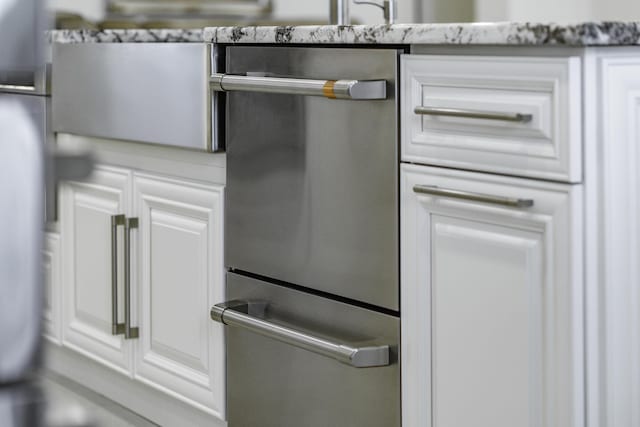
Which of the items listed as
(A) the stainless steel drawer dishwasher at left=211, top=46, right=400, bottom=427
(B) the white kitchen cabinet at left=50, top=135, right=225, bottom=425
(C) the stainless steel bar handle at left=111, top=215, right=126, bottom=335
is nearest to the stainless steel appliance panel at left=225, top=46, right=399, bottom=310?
(A) the stainless steel drawer dishwasher at left=211, top=46, right=400, bottom=427

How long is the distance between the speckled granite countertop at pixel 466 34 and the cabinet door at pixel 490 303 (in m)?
0.18

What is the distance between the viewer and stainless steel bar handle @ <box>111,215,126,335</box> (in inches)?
83.9

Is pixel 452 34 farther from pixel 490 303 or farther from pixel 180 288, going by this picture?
pixel 180 288

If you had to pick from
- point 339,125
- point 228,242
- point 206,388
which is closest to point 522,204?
point 339,125

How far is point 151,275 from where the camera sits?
2061 millimetres

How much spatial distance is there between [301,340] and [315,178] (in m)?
0.27

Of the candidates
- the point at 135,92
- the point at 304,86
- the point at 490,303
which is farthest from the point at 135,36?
the point at 490,303

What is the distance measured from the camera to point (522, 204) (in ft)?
4.08

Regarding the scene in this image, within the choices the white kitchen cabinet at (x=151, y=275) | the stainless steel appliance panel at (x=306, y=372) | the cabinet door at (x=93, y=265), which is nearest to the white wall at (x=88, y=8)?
the white kitchen cabinet at (x=151, y=275)

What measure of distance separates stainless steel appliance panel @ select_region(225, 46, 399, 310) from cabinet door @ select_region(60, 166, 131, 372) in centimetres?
44

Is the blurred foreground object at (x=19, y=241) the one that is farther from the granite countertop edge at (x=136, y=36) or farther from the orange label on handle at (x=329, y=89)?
the granite countertop edge at (x=136, y=36)

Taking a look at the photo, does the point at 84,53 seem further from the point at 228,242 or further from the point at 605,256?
the point at 605,256

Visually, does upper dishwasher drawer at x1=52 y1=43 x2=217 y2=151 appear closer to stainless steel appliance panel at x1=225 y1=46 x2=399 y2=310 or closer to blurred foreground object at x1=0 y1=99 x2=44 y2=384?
stainless steel appliance panel at x1=225 y1=46 x2=399 y2=310

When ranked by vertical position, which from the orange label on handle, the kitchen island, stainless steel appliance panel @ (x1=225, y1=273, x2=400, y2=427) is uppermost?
the orange label on handle
